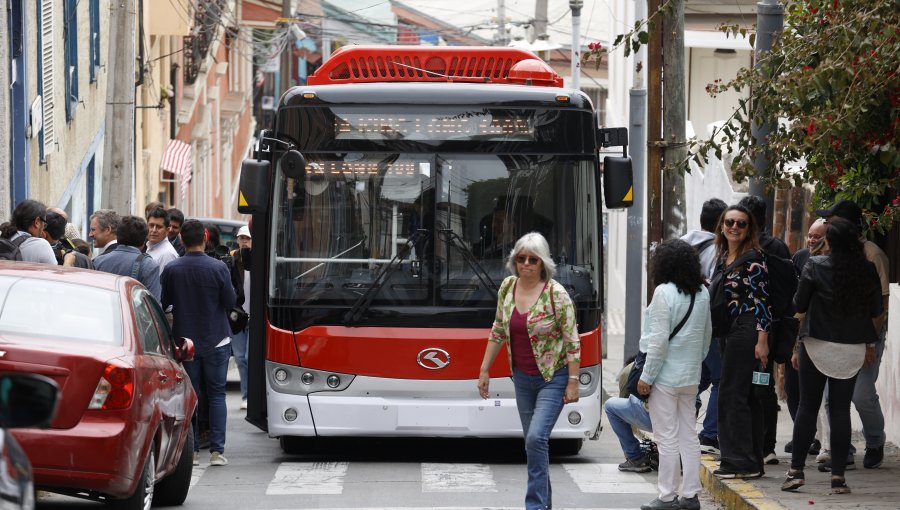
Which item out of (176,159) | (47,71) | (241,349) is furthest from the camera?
(176,159)

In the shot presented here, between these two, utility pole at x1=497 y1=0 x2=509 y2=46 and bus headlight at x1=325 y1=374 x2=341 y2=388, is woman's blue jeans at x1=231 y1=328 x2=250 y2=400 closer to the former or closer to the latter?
bus headlight at x1=325 y1=374 x2=341 y2=388

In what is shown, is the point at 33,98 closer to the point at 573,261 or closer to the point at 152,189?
the point at 573,261

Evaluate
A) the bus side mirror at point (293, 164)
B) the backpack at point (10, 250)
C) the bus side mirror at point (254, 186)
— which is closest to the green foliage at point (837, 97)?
the bus side mirror at point (293, 164)

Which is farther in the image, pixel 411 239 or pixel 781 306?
pixel 411 239

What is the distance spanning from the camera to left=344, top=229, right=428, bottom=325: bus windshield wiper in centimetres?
1094

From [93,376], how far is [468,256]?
4.12 metres

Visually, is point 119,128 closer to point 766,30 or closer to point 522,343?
point 766,30

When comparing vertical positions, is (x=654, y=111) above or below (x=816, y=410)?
above

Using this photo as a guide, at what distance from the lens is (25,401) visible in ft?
14.8

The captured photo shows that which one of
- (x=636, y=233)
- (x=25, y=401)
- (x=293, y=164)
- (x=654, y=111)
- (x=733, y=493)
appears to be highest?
(x=654, y=111)

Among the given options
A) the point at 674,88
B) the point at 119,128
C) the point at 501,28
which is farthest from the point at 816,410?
the point at 501,28

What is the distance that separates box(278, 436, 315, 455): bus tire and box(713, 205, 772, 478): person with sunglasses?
147 inches

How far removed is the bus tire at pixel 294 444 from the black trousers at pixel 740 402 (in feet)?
11.9

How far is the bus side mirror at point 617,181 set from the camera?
11.0 m
